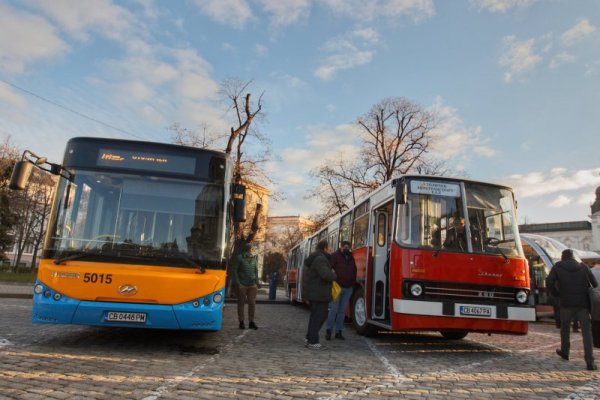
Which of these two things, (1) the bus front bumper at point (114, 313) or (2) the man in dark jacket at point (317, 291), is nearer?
(1) the bus front bumper at point (114, 313)

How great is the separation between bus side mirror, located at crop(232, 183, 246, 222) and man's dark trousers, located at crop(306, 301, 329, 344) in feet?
6.92

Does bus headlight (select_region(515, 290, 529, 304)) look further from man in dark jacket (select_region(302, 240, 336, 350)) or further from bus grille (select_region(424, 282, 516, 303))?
man in dark jacket (select_region(302, 240, 336, 350))

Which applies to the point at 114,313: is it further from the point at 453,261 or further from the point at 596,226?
the point at 596,226

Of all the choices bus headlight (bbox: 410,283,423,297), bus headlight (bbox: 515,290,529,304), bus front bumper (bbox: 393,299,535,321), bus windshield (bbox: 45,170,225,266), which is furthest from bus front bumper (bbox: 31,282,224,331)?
bus headlight (bbox: 515,290,529,304)

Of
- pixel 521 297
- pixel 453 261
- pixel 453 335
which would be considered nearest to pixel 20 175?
pixel 453 261

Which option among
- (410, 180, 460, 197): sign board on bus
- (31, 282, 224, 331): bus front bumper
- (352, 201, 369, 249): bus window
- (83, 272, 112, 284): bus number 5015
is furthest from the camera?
(352, 201, 369, 249): bus window

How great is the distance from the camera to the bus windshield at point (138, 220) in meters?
7.13

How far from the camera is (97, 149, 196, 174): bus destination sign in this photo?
25.0 feet

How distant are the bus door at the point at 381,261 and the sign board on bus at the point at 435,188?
2.85 ft

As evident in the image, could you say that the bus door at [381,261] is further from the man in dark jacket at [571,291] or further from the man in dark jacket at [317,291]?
the man in dark jacket at [571,291]

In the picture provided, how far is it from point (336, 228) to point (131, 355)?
910 centimetres

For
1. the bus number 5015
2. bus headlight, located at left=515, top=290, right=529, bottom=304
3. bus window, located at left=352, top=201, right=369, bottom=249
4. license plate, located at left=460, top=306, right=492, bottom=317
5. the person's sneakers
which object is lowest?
the person's sneakers

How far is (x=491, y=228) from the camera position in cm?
868

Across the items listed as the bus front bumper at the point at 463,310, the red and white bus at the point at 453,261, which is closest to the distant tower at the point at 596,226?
the red and white bus at the point at 453,261
